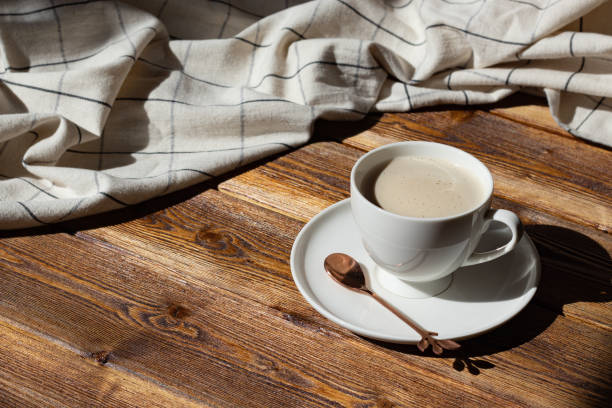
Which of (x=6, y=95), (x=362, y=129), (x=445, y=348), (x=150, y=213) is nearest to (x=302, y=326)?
(x=445, y=348)

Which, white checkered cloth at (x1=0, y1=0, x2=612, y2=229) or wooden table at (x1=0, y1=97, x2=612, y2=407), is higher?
white checkered cloth at (x1=0, y1=0, x2=612, y2=229)

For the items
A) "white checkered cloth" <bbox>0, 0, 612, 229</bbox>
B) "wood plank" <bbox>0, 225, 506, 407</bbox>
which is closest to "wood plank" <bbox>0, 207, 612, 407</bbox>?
"wood plank" <bbox>0, 225, 506, 407</bbox>

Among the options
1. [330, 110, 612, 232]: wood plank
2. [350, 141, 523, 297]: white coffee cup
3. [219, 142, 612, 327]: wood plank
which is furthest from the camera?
[330, 110, 612, 232]: wood plank

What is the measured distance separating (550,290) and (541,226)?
123 mm

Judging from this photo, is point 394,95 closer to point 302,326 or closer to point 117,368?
point 302,326

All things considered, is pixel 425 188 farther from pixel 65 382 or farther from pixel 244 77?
pixel 244 77

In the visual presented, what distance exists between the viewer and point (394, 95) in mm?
1017

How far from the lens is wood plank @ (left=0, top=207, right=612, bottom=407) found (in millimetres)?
572

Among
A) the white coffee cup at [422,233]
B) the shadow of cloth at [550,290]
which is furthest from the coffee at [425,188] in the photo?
the shadow of cloth at [550,290]

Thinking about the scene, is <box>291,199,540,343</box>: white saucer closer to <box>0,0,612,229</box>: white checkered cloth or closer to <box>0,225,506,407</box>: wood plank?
<box>0,225,506,407</box>: wood plank

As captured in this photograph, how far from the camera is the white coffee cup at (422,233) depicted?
0.55 meters

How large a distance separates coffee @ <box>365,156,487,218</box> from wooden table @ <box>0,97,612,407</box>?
152 millimetres

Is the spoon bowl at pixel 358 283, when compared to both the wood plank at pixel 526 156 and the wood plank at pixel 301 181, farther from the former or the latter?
the wood plank at pixel 526 156

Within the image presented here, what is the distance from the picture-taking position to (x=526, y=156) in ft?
2.95
